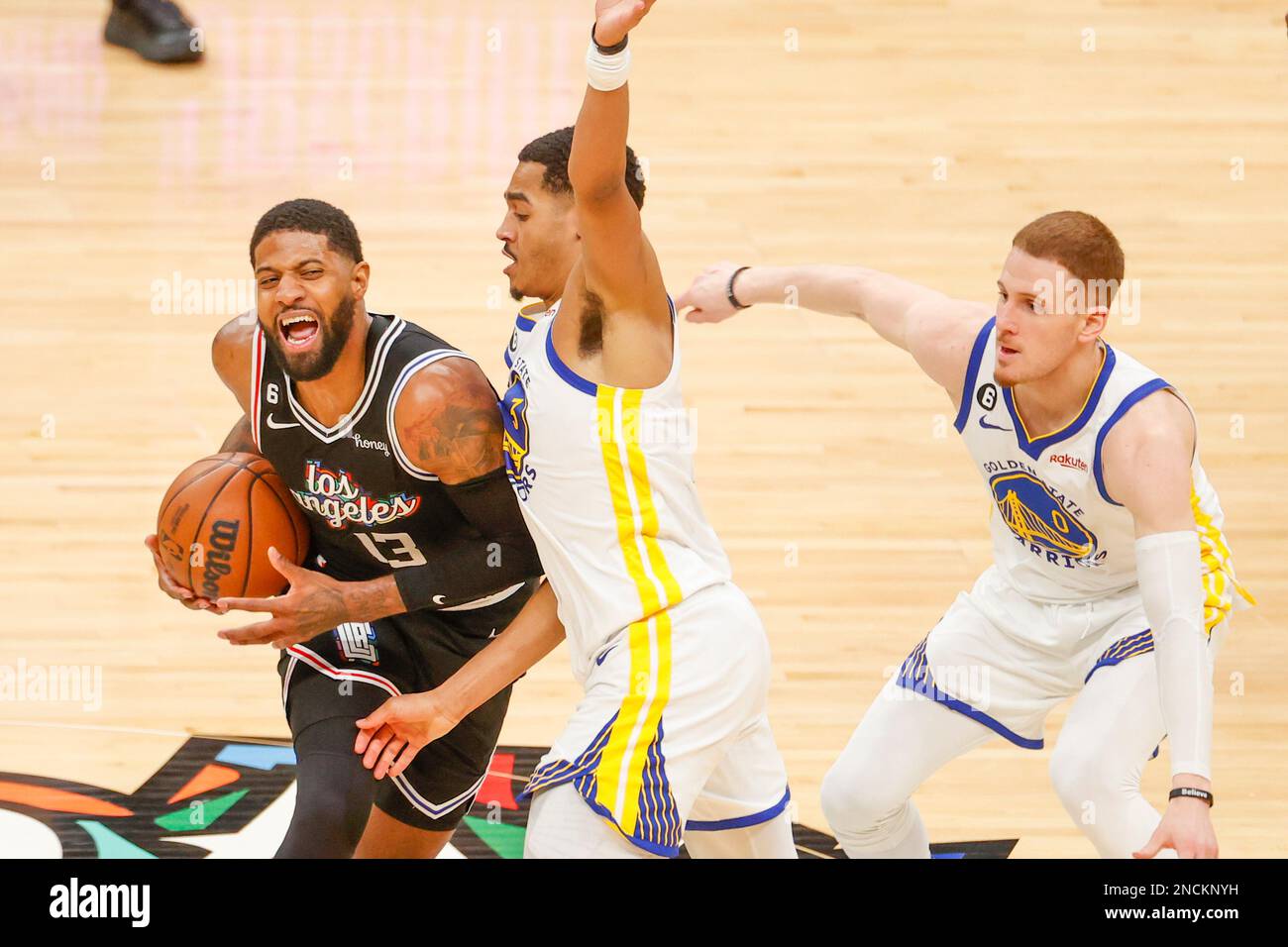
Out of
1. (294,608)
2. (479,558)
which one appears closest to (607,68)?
Answer: (479,558)

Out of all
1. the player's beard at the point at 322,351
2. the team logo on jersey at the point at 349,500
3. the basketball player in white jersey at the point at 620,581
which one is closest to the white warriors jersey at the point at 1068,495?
the basketball player in white jersey at the point at 620,581

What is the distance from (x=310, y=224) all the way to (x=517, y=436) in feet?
2.38

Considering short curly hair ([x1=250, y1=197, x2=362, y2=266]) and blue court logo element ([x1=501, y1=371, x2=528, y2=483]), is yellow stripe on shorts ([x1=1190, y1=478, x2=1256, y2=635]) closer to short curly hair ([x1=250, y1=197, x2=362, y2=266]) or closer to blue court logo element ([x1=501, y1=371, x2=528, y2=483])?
blue court logo element ([x1=501, y1=371, x2=528, y2=483])

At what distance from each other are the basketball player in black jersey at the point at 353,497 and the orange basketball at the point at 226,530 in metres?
0.06

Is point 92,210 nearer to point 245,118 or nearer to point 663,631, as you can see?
point 245,118

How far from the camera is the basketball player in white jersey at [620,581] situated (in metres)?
3.64

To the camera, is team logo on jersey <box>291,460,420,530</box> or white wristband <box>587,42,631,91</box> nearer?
white wristband <box>587,42,631,91</box>

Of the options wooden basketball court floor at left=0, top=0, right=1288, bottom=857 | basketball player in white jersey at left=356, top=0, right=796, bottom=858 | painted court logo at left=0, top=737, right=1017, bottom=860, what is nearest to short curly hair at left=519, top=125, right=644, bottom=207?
basketball player in white jersey at left=356, top=0, right=796, bottom=858

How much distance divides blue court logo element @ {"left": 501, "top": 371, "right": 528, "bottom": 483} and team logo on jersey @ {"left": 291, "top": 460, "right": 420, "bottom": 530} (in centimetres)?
33

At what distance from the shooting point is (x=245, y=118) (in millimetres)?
10164

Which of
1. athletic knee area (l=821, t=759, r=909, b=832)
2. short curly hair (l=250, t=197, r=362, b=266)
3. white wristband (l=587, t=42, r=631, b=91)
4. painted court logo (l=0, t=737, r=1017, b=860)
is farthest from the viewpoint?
painted court logo (l=0, t=737, r=1017, b=860)

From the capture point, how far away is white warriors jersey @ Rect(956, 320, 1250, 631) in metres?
4.14

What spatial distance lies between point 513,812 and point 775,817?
1.62 meters

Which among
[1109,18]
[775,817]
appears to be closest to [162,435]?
[775,817]
